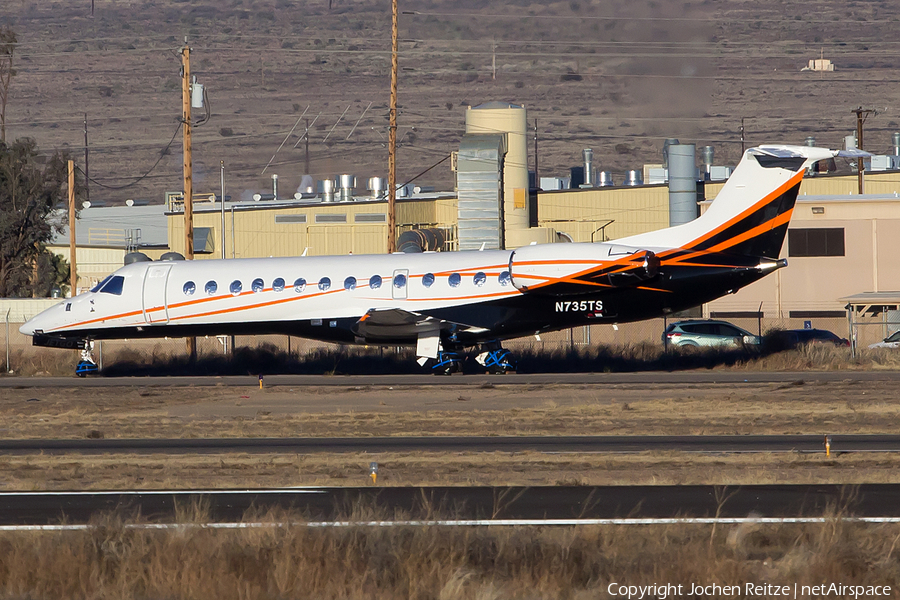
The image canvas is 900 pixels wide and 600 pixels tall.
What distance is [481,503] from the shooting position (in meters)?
12.5

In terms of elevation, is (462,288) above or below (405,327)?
above

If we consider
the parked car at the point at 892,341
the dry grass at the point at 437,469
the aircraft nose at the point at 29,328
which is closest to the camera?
the dry grass at the point at 437,469

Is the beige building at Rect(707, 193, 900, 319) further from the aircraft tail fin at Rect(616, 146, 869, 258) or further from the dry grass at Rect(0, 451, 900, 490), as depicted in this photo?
the dry grass at Rect(0, 451, 900, 490)

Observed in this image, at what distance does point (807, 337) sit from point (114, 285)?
21.6 meters

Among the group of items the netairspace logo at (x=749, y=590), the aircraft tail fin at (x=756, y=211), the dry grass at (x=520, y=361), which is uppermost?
the aircraft tail fin at (x=756, y=211)

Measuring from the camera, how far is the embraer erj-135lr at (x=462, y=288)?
2630cm

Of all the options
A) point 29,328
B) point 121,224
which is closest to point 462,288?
point 29,328

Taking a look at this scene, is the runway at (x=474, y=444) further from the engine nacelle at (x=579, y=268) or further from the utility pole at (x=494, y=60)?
the utility pole at (x=494, y=60)

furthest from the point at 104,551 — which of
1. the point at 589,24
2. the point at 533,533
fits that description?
the point at 589,24

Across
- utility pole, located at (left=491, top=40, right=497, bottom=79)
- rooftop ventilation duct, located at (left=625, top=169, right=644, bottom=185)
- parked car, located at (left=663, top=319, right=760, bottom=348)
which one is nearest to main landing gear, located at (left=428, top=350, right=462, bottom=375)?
parked car, located at (left=663, top=319, right=760, bottom=348)

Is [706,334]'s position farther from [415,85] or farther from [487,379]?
[415,85]

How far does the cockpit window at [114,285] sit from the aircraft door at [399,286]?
24.6 ft

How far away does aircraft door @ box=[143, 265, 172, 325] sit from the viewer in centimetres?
2922

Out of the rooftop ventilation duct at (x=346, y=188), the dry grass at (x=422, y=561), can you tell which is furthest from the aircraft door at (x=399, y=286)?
the rooftop ventilation duct at (x=346, y=188)
